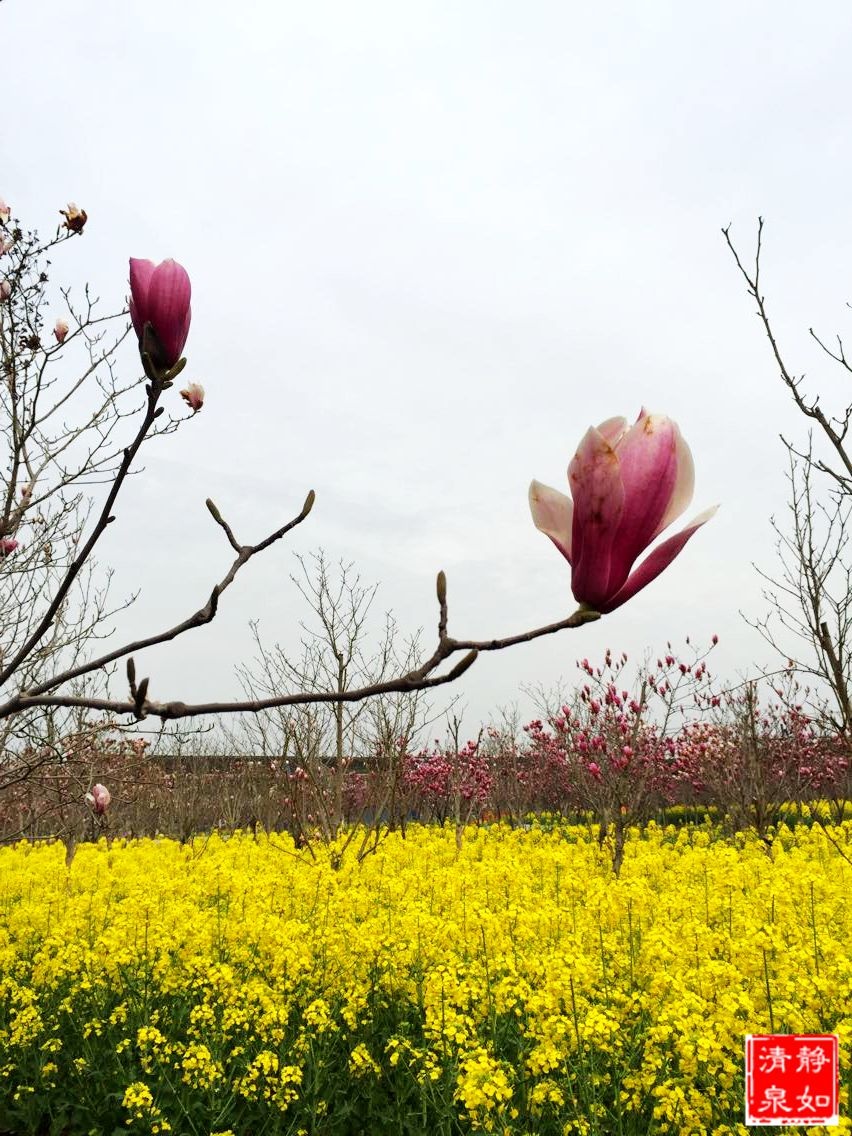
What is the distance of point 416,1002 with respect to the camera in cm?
528

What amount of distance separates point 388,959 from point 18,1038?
218 centimetres

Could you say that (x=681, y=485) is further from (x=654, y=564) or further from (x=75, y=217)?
(x=75, y=217)

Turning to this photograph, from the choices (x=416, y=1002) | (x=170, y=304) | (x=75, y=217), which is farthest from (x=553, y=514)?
(x=416, y=1002)

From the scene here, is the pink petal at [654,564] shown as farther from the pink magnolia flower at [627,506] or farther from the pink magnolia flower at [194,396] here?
the pink magnolia flower at [194,396]

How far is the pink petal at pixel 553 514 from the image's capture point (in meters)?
0.75

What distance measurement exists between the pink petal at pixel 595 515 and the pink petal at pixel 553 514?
0.10 ft

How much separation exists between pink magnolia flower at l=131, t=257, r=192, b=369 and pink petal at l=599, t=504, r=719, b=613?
0.45 metres

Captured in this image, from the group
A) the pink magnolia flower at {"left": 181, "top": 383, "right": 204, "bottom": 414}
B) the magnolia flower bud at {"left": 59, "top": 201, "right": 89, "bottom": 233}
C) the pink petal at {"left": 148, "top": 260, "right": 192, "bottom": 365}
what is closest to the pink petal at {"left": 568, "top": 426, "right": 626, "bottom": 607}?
the pink petal at {"left": 148, "top": 260, "right": 192, "bottom": 365}

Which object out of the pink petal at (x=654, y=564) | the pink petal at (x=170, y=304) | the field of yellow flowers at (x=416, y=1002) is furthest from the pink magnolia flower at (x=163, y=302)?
the field of yellow flowers at (x=416, y=1002)

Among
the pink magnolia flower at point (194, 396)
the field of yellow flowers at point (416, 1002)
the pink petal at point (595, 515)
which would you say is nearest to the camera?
the pink petal at point (595, 515)

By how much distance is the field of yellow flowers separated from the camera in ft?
12.8

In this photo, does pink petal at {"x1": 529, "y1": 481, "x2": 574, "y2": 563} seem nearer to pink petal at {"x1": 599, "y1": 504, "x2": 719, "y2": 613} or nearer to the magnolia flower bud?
pink petal at {"x1": 599, "y1": 504, "x2": 719, "y2": 613}

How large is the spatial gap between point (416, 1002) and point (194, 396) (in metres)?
5.14

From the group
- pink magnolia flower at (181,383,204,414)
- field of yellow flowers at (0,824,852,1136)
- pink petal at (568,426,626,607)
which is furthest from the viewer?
field of yellow flowers at (0,824,852,1136)
